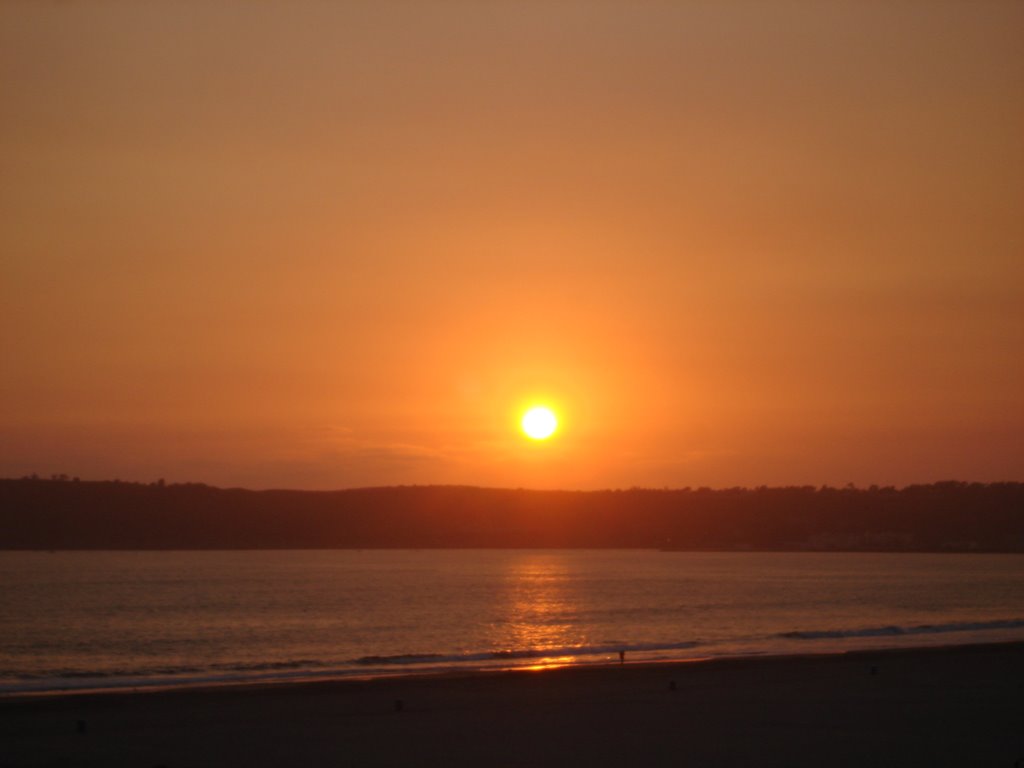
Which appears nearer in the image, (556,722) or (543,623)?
(556,722)

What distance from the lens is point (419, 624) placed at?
48.3 meters

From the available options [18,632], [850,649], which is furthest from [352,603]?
[850,649]

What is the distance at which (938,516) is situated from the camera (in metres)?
186

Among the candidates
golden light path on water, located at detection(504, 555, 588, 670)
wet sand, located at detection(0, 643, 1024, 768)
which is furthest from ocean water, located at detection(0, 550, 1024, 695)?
wet sand, located at detection(0, 643, 1024, 768)

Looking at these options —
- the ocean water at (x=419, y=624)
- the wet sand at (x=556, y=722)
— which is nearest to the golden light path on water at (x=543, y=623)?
the ocean water at (x=419, y=624)

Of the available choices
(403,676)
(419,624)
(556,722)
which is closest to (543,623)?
(419,624)

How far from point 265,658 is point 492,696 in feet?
47.1

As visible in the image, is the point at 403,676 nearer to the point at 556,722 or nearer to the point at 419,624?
the point at 556,722

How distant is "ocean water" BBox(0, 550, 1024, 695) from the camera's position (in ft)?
106

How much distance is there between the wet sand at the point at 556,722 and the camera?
612 inches

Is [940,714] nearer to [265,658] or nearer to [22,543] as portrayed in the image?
[265,658]

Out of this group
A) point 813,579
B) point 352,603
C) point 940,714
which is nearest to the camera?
point 940,714

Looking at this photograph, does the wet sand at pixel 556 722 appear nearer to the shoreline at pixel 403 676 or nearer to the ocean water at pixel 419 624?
the shoreline at pixel 403 676

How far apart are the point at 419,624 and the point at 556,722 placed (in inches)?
1204
